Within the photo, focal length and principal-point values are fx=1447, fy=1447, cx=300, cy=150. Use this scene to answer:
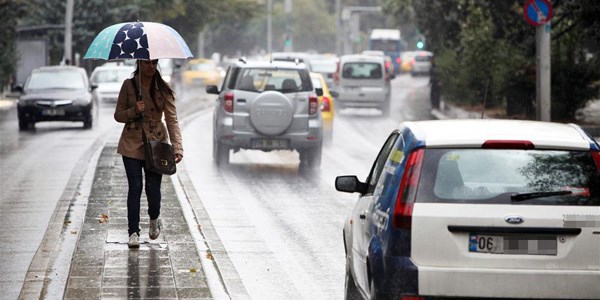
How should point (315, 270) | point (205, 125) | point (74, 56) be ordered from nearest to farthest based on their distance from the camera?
point (315, 270)
point (205, 125)
point (74, 56)

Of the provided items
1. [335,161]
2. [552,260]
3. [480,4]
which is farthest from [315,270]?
[480,4]

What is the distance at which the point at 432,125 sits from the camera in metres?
8.24

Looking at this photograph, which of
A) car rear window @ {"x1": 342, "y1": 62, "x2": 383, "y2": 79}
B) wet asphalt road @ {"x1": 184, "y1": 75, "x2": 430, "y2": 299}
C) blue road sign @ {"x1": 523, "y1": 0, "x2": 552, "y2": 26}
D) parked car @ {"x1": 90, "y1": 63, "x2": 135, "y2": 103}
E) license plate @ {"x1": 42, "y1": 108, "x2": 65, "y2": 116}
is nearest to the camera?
wet asphalt road @ {"x1": 184, "y1": 75, "x2": 430, "y2": 299}

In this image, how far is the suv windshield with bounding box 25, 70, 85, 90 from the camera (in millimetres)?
33906

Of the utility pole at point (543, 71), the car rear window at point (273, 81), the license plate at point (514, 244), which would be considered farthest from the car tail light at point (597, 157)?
the utility pole at point (543, 71)

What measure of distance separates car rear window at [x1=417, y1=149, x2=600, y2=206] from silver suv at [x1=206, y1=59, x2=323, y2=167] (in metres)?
13.9

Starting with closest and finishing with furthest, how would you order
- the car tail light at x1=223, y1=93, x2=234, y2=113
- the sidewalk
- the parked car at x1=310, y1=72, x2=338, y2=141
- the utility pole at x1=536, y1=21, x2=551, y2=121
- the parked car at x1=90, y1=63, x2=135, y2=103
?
the sidewalk
the car tail light at x1=223, y1=93, x2=234, y2=113
the utility pole at x1=536, y1=21, x2=551, y2=121
the parked car at x1=310, y1=72, x2=338, y2=141
the parked car at x1=90, y1=63, x2=135, y2=103

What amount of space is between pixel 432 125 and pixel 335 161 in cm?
1557

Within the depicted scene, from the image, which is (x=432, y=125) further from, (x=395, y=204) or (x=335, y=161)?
(x=335, y=161)

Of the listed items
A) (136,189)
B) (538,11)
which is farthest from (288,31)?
(136,189)

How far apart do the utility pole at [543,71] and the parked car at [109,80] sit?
20.2m

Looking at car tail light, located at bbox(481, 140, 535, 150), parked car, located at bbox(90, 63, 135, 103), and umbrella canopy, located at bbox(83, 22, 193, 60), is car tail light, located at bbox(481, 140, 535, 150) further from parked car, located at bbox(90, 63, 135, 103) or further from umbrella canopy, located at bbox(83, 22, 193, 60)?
parked car, located at bbox(90, 63, 135, 103)

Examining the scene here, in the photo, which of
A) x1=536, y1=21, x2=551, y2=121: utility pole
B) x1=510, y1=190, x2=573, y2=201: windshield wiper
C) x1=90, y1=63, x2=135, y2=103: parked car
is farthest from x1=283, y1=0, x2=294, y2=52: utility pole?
x1=510, y1=190, x2=573, y2=201: windshield wiper

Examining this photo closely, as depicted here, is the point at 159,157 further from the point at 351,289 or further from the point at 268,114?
the point at 268,114
